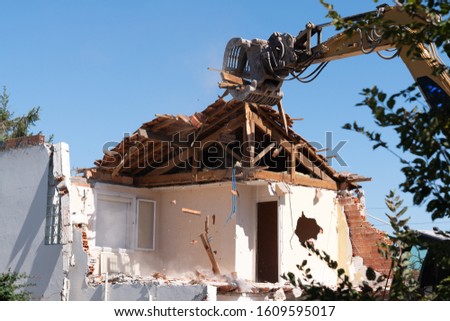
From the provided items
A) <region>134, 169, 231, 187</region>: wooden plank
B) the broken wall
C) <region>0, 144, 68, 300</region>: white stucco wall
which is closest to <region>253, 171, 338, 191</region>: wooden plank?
<region>134, 169, 231, 187</region>: wooden plank

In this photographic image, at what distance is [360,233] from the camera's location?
63.5 ft

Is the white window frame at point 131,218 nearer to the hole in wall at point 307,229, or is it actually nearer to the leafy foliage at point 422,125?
the hole in wall at point 307,229

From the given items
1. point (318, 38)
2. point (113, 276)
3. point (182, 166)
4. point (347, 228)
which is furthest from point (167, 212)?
point (318, 38)

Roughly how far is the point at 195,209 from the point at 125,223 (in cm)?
212

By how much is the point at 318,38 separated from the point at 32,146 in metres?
9.06

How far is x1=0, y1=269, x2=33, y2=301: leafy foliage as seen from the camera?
1540cm

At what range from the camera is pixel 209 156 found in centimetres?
1848

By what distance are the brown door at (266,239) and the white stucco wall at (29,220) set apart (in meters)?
5.24

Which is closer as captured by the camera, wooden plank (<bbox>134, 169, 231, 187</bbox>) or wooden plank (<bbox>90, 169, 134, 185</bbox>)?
wooden plank (<bbox>134, 169, 231, 187</bbox>)

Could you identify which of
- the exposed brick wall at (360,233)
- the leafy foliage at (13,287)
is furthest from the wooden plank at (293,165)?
the leafy foliage at (13,287)

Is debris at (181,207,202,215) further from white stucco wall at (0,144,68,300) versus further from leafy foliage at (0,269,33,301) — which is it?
leafy foliage at (0,269,33,301)

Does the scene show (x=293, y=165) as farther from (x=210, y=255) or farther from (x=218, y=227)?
(x=210, y=255)

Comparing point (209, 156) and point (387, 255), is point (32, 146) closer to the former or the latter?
point (209, 156)

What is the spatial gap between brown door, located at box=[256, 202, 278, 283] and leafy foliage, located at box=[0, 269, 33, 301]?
5915mm
